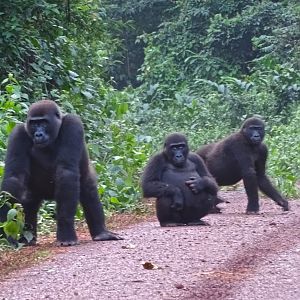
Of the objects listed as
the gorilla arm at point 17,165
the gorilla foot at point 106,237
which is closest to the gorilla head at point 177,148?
the gorilla foot at point 106,237

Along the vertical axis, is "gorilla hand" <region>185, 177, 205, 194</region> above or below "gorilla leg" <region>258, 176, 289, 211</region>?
above

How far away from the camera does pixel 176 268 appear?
23.3 feet

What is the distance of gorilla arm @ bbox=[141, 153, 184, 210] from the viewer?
10.5 metres

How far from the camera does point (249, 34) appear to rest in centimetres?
2912

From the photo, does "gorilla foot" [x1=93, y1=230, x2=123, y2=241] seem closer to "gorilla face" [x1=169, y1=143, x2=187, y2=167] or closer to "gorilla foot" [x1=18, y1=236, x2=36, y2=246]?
"gorilla foot" [x1=18, y1=236, x2=36, y2=246]

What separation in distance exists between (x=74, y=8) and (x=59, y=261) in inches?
331

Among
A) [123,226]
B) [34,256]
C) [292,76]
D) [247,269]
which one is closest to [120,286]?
[247,269]

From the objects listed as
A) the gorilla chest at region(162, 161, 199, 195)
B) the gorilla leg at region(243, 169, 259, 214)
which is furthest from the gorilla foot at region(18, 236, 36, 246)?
the gorilla leg at region(243, 169, 259, 214)

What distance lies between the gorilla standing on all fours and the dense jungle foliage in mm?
1165

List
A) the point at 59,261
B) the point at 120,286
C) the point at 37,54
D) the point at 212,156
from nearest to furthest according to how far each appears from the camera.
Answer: the point at 120,286 < the point at 59,261 < the point at 212,156 < the point at 37,54

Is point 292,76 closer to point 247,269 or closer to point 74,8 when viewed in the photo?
point 74,8

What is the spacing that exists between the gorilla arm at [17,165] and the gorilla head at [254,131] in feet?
15.4

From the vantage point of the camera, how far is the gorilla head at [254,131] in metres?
13.1

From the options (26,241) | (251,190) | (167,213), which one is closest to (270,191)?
(251,190)
